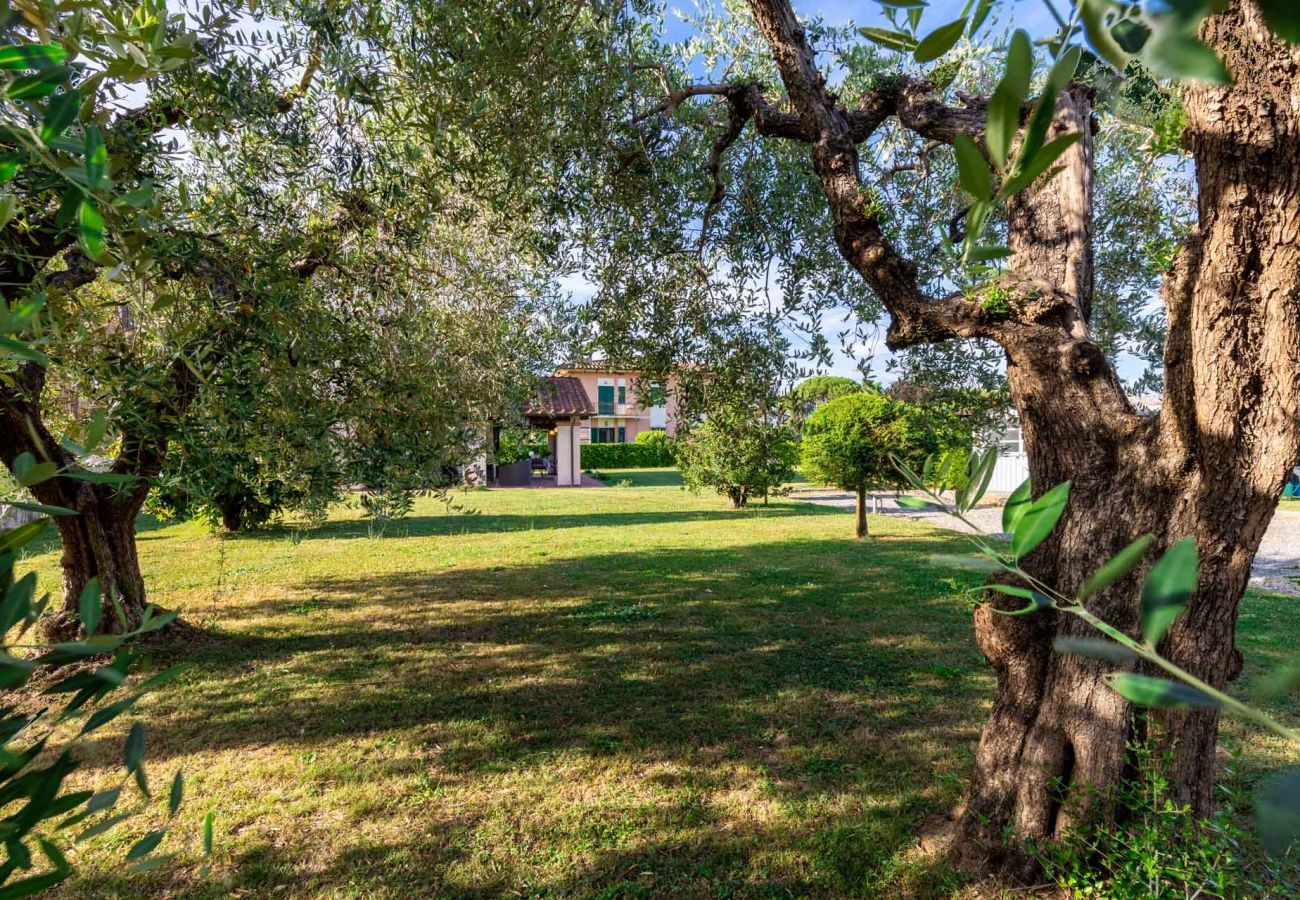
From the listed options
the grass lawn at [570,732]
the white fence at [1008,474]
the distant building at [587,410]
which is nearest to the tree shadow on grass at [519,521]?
the distant building at [587,410]

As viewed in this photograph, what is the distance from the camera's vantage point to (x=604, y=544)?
14.0 meters

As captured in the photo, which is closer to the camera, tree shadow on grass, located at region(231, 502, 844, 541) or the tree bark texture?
the tree bark texture

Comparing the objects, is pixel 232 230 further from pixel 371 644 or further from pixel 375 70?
pixel 371 644

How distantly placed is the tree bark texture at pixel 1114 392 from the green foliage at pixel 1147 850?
0.08 meters

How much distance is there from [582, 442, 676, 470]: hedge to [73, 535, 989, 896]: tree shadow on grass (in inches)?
1086

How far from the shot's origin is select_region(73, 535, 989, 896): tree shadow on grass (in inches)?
141

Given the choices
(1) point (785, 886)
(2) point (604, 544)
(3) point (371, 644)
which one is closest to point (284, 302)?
(1) point (785, 886)

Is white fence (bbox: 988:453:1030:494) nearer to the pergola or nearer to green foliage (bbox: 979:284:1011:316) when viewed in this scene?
the pergola

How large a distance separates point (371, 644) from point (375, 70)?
19.2 feet

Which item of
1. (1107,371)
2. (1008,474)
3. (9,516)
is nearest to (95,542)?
(9,516)

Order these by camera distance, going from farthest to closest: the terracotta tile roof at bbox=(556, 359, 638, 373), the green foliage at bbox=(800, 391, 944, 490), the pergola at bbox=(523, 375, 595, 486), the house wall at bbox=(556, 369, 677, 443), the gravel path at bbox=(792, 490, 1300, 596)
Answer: the house wall at bbox=(556, 369, 677, 443) → the pergola at bbox=(523, 375, 595, 486) → the green foliage at bbox=(800, 391, 944, 490) → the gravel path at bbox=(792, 490, 1300, 596) → the terracotta tile roof at bbox=(556, 359, 638, 373)

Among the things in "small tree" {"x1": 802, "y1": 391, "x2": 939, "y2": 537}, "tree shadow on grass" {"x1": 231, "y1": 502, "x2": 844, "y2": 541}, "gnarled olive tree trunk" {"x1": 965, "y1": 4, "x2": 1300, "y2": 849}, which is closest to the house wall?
"tree shadow on grass" {"x1": 231, "y1": 502, "x2": 844, "y2": 541}

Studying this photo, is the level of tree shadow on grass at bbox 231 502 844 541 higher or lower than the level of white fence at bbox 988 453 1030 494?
lower

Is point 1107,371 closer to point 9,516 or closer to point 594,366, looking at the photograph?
point 9,516
